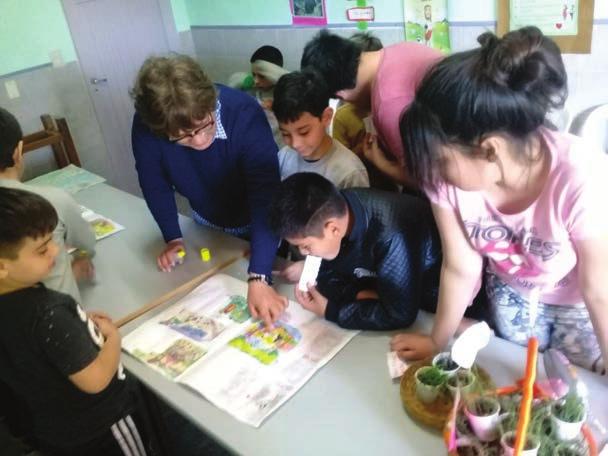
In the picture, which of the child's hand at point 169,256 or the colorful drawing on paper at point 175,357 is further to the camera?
the child's hand at point 169,256

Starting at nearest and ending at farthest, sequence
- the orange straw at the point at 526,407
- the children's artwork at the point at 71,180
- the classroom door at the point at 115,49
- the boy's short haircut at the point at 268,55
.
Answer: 1. the orange straw at the point at 526,407
2. the children's artwork at the point at 71,180
3. the boy's short haircut at the point at 268,55
4. the classroom door at the point at 115,49

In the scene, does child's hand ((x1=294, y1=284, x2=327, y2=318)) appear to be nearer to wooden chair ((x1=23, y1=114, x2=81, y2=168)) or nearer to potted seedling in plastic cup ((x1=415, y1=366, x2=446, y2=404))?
potted seedling in plastic cup ((x1=415, y1=366, x2=446, y2=404))

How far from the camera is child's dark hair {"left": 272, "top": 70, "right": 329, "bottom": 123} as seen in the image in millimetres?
1543

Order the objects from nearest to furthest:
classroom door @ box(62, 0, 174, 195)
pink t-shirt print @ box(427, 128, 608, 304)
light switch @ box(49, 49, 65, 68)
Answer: pink t-shirt print @ box(427, 128, 608, 304) → light switch @ box(49, 49, 65, 68) → classroom door @ box(62, 0, 174, 195)

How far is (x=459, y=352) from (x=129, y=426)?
0.82 m

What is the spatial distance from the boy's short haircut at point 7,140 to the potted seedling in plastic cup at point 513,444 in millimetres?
1387

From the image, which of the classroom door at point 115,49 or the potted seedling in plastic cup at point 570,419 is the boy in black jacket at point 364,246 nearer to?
the potted seedling in plastic cup at point 570,419

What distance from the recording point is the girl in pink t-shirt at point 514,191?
0.74 meters

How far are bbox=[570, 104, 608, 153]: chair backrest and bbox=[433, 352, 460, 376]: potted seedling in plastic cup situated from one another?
143 centimetres

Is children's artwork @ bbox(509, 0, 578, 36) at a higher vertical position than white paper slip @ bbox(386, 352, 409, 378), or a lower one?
higher

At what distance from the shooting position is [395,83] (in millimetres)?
1354

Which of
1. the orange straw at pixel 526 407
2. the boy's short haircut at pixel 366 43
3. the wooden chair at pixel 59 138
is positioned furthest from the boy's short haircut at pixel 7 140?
the wooden chair at pixel 59 138

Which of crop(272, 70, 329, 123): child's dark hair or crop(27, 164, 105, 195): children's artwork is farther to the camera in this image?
crop(27, 164, 105, 195): children's artwork

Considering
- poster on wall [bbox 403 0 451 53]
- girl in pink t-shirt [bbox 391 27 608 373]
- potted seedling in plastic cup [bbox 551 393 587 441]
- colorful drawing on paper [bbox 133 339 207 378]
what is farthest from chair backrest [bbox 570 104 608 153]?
colorful drawing on paper [bbox 133 339 207 378]
